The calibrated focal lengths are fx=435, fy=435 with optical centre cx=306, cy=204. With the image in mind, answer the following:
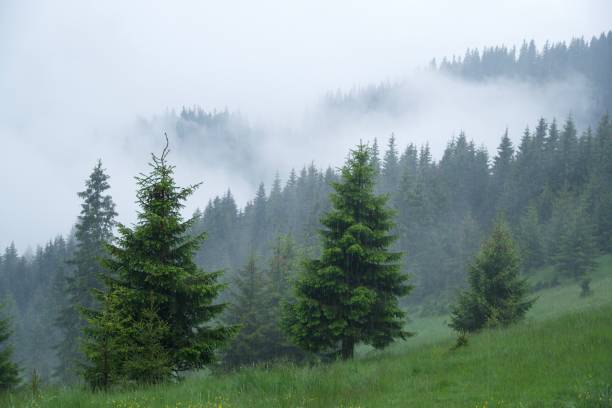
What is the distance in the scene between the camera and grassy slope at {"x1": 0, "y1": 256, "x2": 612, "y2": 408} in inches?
289

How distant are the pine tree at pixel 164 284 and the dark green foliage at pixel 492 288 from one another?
14.0 m

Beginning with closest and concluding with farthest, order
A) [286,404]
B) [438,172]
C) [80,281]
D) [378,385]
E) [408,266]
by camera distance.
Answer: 1. [286,404]
2. [378,385]
3. [80,281]
4. [408,266]
5. [438,172]

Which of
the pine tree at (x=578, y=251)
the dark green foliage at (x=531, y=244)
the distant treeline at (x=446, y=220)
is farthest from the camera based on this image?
the dark green foliage at (x=531, y=244)

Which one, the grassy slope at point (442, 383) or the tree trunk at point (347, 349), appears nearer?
the grassy slope at point (442, 383)

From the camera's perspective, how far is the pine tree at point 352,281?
1519cm

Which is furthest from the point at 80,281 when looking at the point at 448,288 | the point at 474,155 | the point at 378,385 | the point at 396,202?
the point at 474,155

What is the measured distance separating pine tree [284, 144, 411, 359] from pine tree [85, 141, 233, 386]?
3961 millimetres

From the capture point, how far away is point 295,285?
15859 millimetres

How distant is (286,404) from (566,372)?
16.8 feet

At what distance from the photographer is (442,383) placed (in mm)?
8617

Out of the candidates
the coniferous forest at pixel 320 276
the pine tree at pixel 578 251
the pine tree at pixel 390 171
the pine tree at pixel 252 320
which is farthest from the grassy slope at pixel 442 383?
the pine tree at pixel 390 171

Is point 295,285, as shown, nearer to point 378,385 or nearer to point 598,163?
point 378,385

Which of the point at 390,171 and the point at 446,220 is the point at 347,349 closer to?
the point at 446,220

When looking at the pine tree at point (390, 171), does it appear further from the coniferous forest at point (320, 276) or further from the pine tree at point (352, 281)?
the pine tree at point (352, 281)
